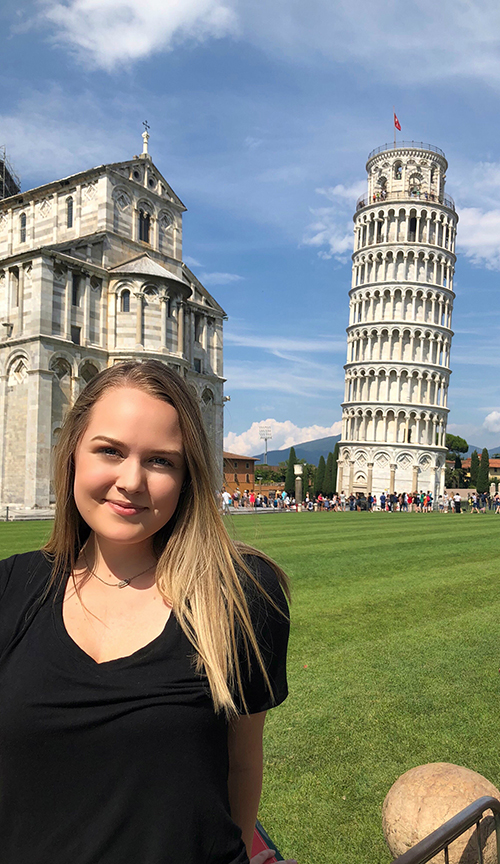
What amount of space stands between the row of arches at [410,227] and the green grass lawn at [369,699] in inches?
2513

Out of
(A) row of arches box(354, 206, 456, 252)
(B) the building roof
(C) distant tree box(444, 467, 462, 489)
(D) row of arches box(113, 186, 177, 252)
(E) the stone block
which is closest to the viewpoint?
(E) the stone block

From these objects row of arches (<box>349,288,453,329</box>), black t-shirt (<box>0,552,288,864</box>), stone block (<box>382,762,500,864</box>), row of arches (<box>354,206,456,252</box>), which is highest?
row of arches (<box>354,206,456,252</box>)

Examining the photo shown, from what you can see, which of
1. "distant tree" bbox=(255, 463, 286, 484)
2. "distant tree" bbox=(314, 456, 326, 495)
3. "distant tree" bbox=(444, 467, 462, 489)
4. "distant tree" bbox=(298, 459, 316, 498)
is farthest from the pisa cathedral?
"distant tree" bbox=(255, 463, 286, 484)

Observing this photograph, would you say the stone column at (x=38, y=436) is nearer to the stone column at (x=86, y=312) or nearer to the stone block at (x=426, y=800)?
the stone column at (x=86, y=312)

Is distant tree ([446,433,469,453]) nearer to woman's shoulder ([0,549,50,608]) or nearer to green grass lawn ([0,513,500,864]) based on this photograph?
green grass lawn ([0,513,500,864])

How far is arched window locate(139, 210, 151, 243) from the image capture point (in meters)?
38.8

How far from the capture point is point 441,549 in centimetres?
1527

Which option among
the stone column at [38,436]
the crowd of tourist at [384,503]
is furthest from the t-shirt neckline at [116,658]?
the crowd of tourist at [384,503]

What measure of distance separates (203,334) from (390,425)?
105 feet

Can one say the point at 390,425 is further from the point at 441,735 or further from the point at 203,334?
the point at 441,735

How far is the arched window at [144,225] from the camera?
38.8 metres

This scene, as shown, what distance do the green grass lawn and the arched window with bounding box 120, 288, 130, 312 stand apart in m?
26.6

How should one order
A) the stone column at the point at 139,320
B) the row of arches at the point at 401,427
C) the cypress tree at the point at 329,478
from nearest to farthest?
the stone column at the point at 139,320 < the row of arches at the point at 401,427 < the cypress tree at the point at 329,478

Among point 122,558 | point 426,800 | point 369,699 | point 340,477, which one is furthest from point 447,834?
point 340,477
